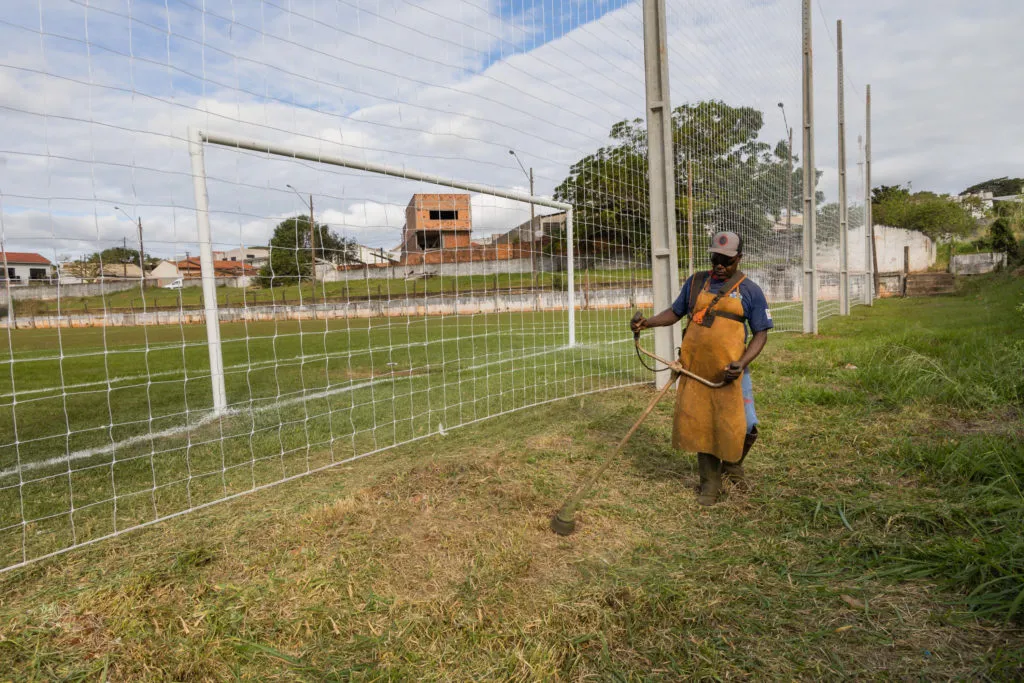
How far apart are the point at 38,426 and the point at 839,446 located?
7.08 meters

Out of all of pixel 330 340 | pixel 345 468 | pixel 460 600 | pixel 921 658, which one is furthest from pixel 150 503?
pixel 330 340

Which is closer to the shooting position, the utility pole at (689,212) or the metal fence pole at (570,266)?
the utility pole at (689,212)

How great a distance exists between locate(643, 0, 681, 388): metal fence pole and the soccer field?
1408mm

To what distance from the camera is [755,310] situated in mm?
3316

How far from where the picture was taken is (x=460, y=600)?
2.46m

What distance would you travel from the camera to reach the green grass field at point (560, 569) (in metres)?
2.10

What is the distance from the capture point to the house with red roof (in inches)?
114

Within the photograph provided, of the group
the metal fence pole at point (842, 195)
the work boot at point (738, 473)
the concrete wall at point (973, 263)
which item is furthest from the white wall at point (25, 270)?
the concrete wall at point (973, 263)

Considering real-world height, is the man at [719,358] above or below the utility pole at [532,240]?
below

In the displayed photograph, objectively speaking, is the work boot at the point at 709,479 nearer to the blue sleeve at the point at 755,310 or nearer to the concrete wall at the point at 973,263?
the blue sleeve at the point at 755,310

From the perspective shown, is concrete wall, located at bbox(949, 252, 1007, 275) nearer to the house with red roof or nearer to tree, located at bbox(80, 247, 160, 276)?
tree, located at bbox(80, 247, 160, 276)

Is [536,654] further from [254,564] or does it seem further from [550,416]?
[550,416]

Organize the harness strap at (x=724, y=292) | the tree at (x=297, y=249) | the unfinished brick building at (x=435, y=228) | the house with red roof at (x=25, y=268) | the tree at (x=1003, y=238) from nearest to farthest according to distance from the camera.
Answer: the house with red roof at (x=25, y=268) → the harness strap at (x=724, y=292) → the tree at (x=297, y=249) → the unfinished brick building at (x=435, y=228) → the tree at (x=1003, y=238)

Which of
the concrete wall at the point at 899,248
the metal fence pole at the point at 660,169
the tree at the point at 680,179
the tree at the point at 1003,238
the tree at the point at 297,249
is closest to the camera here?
the tree at the point at 297,249
